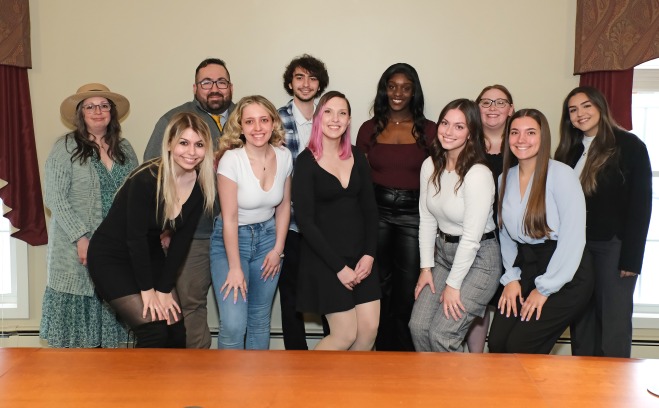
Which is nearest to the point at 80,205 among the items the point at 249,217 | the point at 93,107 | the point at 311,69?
the point at 93,107

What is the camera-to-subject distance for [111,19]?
A: 379 cm

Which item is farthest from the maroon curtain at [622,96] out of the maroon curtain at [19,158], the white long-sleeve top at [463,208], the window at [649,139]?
the maroon curtain at [19,158]

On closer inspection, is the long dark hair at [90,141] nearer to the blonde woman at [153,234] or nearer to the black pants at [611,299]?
→ the blonde woman at [153,234]

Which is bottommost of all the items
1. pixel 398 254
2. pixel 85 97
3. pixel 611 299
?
pixel 611 299

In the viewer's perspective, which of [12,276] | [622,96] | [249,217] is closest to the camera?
[249,217]

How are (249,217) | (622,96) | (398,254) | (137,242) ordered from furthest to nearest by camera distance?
(622,96) → (398,254) → (249,217) → (137,242)

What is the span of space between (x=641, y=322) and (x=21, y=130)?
159 inches

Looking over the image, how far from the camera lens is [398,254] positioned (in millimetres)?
3305

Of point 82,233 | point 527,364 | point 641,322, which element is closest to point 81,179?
point 82,233

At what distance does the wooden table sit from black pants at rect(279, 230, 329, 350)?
4.34 feet

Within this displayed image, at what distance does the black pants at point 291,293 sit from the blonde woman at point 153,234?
72cm

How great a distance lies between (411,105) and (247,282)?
4.39ft

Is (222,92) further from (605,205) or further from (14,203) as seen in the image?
(605,205)

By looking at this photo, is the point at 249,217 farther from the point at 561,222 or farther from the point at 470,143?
the point at 561,222
